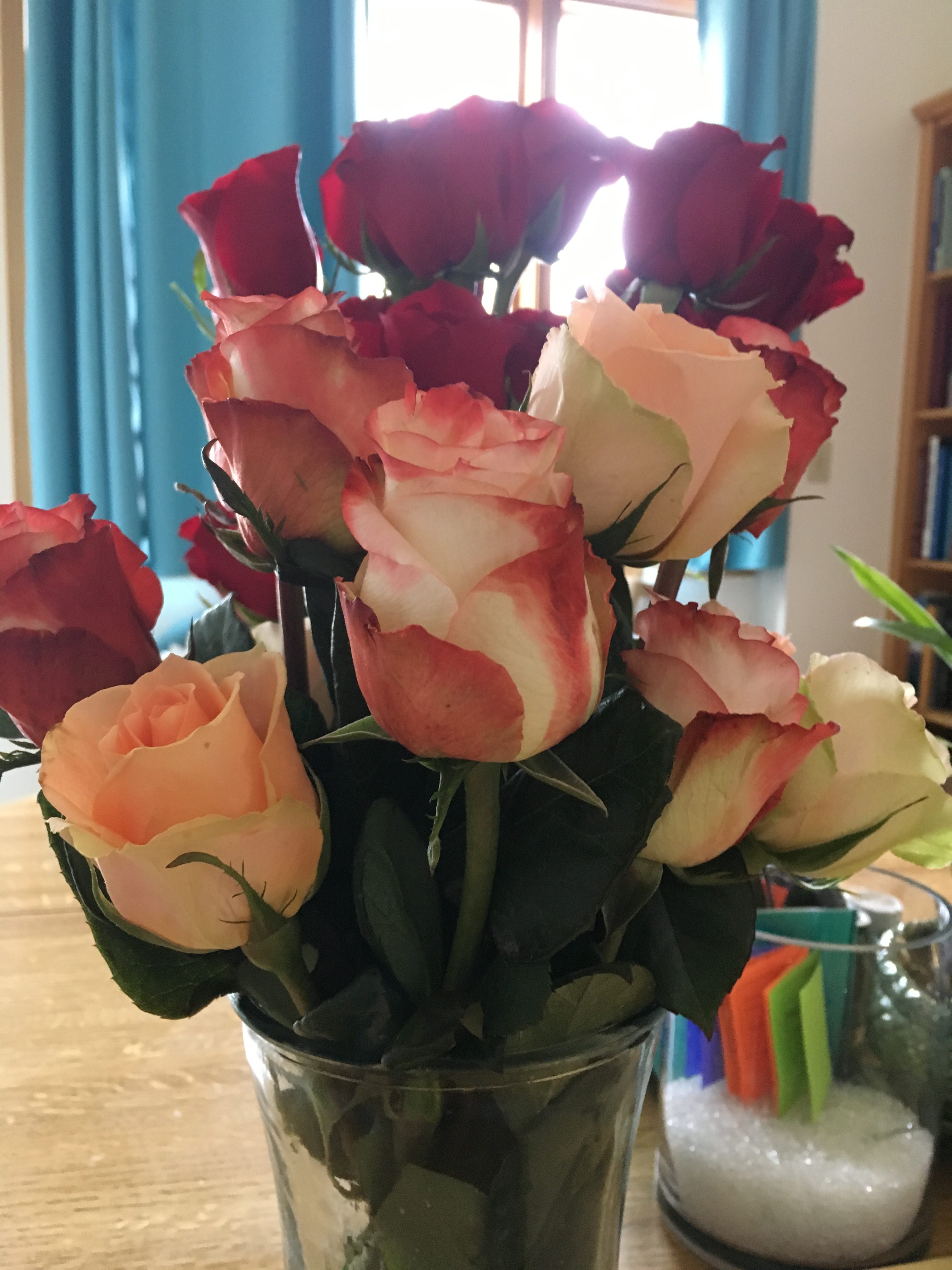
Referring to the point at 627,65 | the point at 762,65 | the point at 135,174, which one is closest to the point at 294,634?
the point at 135,174

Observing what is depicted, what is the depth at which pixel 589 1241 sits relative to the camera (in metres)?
0.29

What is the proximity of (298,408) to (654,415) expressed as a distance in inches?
3.0

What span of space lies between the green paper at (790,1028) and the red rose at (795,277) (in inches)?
9.5

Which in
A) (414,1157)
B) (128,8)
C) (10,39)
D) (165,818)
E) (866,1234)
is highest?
(128,8)

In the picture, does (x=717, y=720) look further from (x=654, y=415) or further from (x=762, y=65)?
(x=762, y=65)

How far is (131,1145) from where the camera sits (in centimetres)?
49

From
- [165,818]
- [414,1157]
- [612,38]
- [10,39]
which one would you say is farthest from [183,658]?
[612,38]

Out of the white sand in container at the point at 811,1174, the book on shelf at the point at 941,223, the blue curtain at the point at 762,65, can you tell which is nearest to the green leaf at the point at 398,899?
the white sand in container at the point at 811,1174

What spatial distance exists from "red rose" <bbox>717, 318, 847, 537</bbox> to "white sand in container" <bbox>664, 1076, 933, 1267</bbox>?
0.85 ft

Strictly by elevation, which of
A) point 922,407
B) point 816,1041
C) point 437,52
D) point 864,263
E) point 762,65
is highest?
point 437,52

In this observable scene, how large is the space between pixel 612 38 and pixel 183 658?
10.00 ft

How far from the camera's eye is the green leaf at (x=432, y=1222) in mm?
255

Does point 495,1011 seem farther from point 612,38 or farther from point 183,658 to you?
point 612,38

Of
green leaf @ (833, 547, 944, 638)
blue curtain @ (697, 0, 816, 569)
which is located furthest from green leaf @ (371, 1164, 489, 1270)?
blue curtain @ (697, 0, 816, 569)
